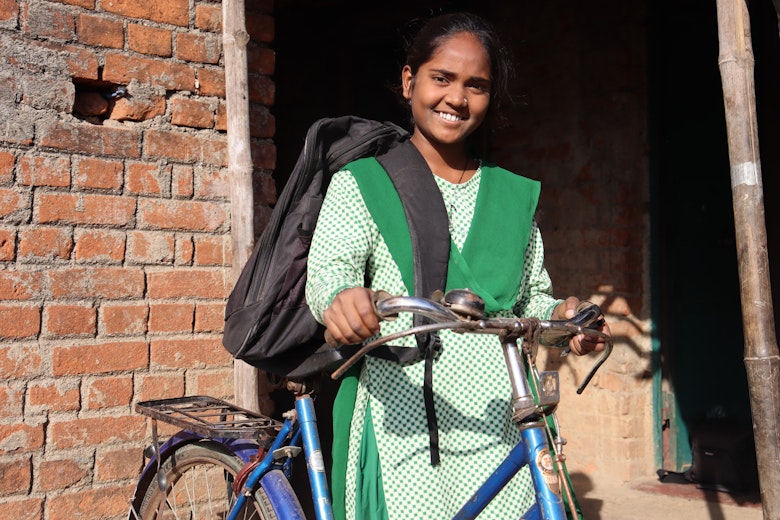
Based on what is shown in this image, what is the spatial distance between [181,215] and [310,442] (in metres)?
1.12

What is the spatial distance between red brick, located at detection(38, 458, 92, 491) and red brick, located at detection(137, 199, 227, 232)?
29.7 inches

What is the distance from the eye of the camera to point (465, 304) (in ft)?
4.80

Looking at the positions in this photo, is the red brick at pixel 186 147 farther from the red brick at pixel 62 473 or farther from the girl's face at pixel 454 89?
the girl's face at pixel 454 89

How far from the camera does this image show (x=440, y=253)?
1.87m

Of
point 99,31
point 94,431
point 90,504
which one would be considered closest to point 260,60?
point 99,31

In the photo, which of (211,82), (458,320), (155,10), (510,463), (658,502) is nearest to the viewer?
(458,320)

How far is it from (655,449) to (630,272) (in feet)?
3.08

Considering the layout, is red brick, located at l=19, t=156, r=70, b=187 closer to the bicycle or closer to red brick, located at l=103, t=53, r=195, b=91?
red brick, located at l=103, t=53, r=195, b=91

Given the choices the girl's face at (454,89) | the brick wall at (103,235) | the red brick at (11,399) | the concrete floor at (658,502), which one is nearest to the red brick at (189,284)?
the brick wall at (103,235)

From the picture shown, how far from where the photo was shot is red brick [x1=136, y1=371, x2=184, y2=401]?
2752 mm

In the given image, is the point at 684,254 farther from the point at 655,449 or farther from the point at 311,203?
the point at 311,203

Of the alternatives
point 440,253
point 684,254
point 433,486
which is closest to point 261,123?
point 440,253

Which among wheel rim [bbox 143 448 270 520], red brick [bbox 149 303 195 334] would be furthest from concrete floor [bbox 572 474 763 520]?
red brick [bbox 149 303 195 334]

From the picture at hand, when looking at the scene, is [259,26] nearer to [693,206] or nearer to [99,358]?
[99,358]
